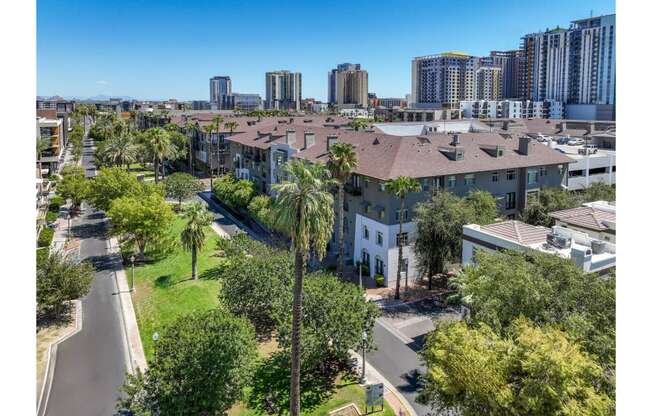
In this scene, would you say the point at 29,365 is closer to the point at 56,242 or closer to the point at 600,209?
the point at 600,209

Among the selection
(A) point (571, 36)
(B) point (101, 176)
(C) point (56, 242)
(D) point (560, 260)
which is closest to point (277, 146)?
(B) point (101, 176)

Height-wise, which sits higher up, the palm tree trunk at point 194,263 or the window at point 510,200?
the window at point 510,200

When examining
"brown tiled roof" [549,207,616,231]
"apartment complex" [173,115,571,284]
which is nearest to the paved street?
"apartment complex" [173,115,571,284]

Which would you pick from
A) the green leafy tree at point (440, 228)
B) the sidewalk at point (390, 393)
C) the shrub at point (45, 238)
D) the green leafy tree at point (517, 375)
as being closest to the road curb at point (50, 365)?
the shrub at point (45, 238)

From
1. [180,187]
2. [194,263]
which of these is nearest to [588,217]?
[194,263]

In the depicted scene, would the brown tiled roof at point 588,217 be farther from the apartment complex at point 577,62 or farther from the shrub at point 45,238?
the apartment complex at point 577,62
